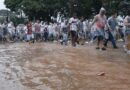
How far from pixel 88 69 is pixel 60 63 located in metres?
1.57

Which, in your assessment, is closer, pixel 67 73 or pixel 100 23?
pixel 67 73

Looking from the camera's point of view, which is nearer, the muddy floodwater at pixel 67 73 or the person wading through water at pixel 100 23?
the muddy floodwater at pixel 67 73

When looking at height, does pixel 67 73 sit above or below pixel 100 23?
below

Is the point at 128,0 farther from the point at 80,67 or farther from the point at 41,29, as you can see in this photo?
the point at 80,67

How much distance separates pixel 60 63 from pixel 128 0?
14.9 metres

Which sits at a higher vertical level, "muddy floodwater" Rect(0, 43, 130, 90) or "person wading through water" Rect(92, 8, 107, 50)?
"person wading through water" Rect(92, 8, 107, 50)

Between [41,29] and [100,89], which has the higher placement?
[100,89]

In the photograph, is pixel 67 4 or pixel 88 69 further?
pixel 67 4

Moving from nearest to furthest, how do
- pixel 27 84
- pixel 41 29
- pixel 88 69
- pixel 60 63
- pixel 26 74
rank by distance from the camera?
pixel 27 84 < pixel 26 74 < pixel 88 69 < pixel 60 63 < pixel 41 29

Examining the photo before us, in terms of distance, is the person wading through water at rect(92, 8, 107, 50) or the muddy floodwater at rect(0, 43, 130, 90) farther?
the person wading through water at rect(92, 8, 107, 50)

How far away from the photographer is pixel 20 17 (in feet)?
160

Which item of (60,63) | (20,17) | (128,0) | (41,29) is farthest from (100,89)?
(20,17)

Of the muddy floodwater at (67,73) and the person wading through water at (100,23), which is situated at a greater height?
the person wading through water at (100,23)

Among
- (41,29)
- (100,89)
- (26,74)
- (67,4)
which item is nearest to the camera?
(100,89)
